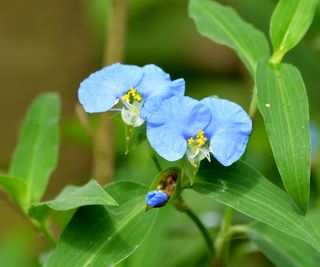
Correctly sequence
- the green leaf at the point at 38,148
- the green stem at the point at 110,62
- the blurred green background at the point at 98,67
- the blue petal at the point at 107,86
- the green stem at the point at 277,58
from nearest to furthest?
1. the blue petal at the point at 107,86
2. the green stem at the point at 277,58
3. the green leaf at the point at 38,148
4. the green stem at the point at 110,62
5. the blurred green background at the point at 98,67

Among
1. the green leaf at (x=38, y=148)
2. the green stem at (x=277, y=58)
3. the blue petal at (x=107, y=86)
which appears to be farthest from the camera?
the green leaf at (x=38, y=148)

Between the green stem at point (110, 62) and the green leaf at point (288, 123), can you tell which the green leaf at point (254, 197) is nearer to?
the green leaf at point (288, 123)

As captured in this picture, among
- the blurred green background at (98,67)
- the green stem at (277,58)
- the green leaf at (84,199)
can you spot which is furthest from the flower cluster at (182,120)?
the blurred green background at (98,67)

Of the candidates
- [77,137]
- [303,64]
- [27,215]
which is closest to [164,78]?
[27,215]

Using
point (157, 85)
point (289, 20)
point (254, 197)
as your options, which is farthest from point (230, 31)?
point (254, 197)

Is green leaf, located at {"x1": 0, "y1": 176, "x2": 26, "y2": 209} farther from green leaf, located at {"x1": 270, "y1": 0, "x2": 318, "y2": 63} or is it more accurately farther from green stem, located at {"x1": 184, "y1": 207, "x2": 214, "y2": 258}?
green leaf, located at {"x1": 270, "y1": 0, "x2": 318, "y2": 63}

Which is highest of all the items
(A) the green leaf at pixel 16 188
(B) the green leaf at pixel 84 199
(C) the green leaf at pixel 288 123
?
(C) the green leaf at pixel 288 123

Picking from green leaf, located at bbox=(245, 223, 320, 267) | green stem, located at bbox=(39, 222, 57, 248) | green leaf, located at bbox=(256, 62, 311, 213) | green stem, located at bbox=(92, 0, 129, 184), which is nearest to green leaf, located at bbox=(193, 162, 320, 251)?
green leaf, located at bbox=(256, 62, 311, 213)
